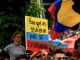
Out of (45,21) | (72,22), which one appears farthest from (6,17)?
(72,22)

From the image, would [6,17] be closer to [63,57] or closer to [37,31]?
[37,31]

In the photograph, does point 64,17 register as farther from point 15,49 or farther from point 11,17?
point 15,49

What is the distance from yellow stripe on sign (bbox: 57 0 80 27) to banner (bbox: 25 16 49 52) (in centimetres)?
100

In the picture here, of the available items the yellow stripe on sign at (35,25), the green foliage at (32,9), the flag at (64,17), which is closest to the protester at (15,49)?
the yellow stripe on sign at (35,25)

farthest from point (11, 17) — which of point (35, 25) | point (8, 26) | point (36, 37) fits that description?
point (36, 37)

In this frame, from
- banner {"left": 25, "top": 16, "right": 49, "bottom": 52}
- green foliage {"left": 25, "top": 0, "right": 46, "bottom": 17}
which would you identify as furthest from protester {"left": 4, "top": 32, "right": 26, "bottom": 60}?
green foliage {"left": 25, "top": 0, "right": 46, "bottom": 17}

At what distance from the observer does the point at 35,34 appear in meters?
A: 4.10

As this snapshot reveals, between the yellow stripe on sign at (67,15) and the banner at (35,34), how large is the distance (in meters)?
1.00

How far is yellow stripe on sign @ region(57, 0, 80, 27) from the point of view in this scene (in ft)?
16.4

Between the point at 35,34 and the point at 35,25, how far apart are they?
0.23 meters

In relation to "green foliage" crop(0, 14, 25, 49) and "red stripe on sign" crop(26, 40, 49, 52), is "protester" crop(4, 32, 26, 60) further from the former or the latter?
"green foliage" crop(0, 14, 25, 49)

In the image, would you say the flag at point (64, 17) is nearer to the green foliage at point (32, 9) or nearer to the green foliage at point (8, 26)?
the green foliage at point (32, 9)

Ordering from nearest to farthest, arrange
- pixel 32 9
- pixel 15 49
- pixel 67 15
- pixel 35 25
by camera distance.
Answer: pixel 15 49, pixel 35 25, pixel 67 15, pixel 32 9

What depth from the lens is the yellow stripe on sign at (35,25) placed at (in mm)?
3910
